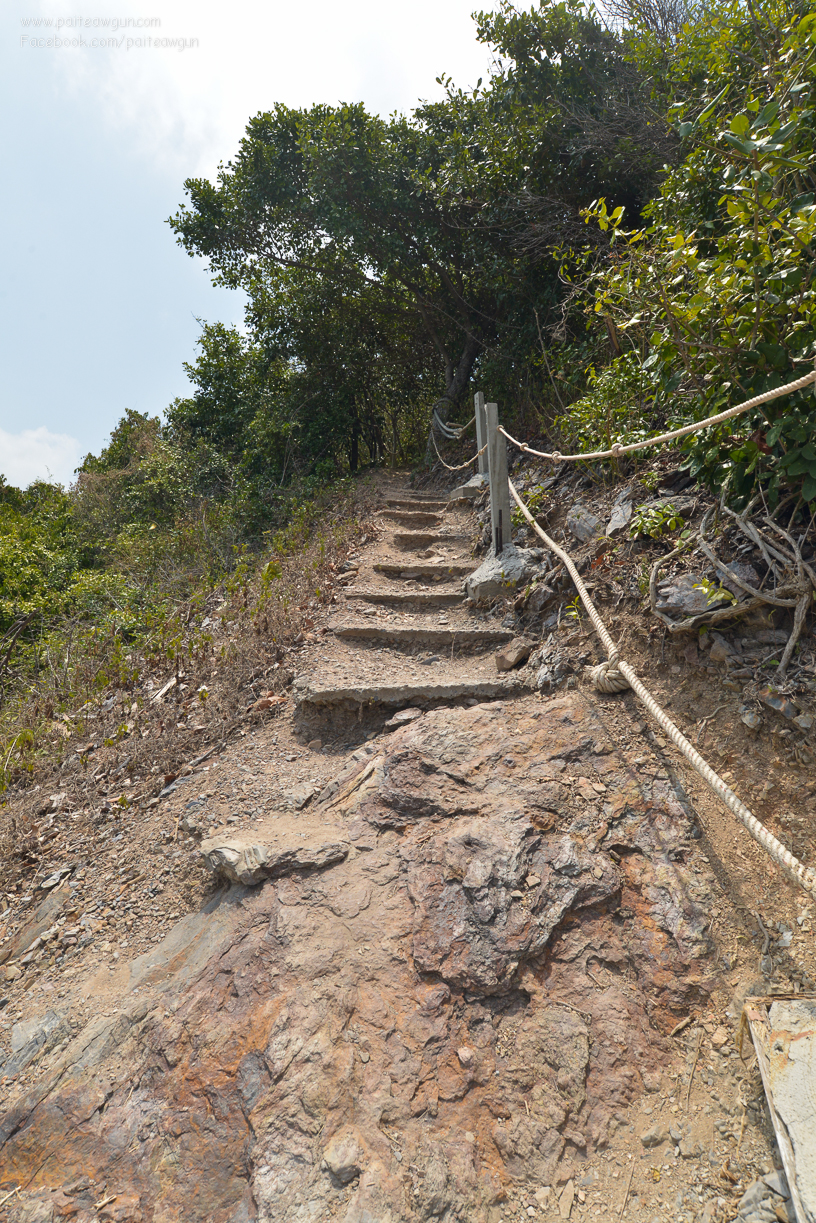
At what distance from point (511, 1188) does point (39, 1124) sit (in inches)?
63.1

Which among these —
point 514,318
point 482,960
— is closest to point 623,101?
point 514,318

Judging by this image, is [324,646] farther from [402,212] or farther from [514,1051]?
[402,212]

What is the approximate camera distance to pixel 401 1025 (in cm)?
196

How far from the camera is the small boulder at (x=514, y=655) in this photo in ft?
11.9

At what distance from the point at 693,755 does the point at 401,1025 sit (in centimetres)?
131

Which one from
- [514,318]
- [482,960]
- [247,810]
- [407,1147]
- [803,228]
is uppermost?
[514,318]

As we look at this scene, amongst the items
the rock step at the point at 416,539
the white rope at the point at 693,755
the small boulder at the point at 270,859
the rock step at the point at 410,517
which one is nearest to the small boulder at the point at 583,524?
the white rope at the point at 693,755

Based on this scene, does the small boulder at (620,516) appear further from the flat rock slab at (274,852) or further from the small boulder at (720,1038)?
the small boulder at (720,1038)

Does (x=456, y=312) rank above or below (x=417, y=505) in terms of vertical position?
above

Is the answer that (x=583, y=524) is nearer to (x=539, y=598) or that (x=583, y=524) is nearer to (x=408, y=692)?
(x=539, y=598)

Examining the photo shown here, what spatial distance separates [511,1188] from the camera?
1652mm

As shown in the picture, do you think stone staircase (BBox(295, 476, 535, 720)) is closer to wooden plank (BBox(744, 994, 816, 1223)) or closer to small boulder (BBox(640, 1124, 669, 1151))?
wooden plank (BBox(744, 994, 816, 1223))

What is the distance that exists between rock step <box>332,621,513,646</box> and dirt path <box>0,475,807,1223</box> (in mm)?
1055

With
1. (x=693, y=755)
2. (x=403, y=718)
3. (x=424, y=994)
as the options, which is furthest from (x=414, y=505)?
(x=424, y=994)
